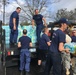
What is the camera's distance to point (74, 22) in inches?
322

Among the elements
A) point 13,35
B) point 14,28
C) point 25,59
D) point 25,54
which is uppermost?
point 14,28

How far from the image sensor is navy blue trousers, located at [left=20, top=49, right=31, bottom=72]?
22.5 ft

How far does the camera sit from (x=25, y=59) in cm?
703

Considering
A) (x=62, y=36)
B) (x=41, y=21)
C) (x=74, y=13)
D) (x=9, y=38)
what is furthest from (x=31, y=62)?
(x=74, y=13)

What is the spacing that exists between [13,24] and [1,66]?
2630 mm

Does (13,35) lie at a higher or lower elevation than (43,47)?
higher

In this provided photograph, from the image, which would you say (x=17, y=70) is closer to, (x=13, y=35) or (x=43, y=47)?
(x=43, y=47)

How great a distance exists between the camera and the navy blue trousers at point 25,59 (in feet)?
22.5

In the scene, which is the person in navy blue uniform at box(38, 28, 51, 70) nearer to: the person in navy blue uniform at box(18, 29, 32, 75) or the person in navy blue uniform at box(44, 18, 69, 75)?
the person in navy blue uniform at box(18, 29, 32, 75)

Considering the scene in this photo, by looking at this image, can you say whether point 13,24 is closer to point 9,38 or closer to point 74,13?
Answer: point 9,38

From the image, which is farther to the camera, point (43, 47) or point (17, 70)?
point (43, 47)

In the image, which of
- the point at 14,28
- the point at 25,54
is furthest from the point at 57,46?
the point at 14,28

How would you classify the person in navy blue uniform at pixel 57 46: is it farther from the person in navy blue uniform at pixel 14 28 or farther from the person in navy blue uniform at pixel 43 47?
the person in navy blue uniform at pixel 14 28

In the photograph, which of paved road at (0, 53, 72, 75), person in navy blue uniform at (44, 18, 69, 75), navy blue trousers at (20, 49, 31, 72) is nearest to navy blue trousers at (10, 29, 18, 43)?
navy blue trousers at (20, 49, 31, 72)
